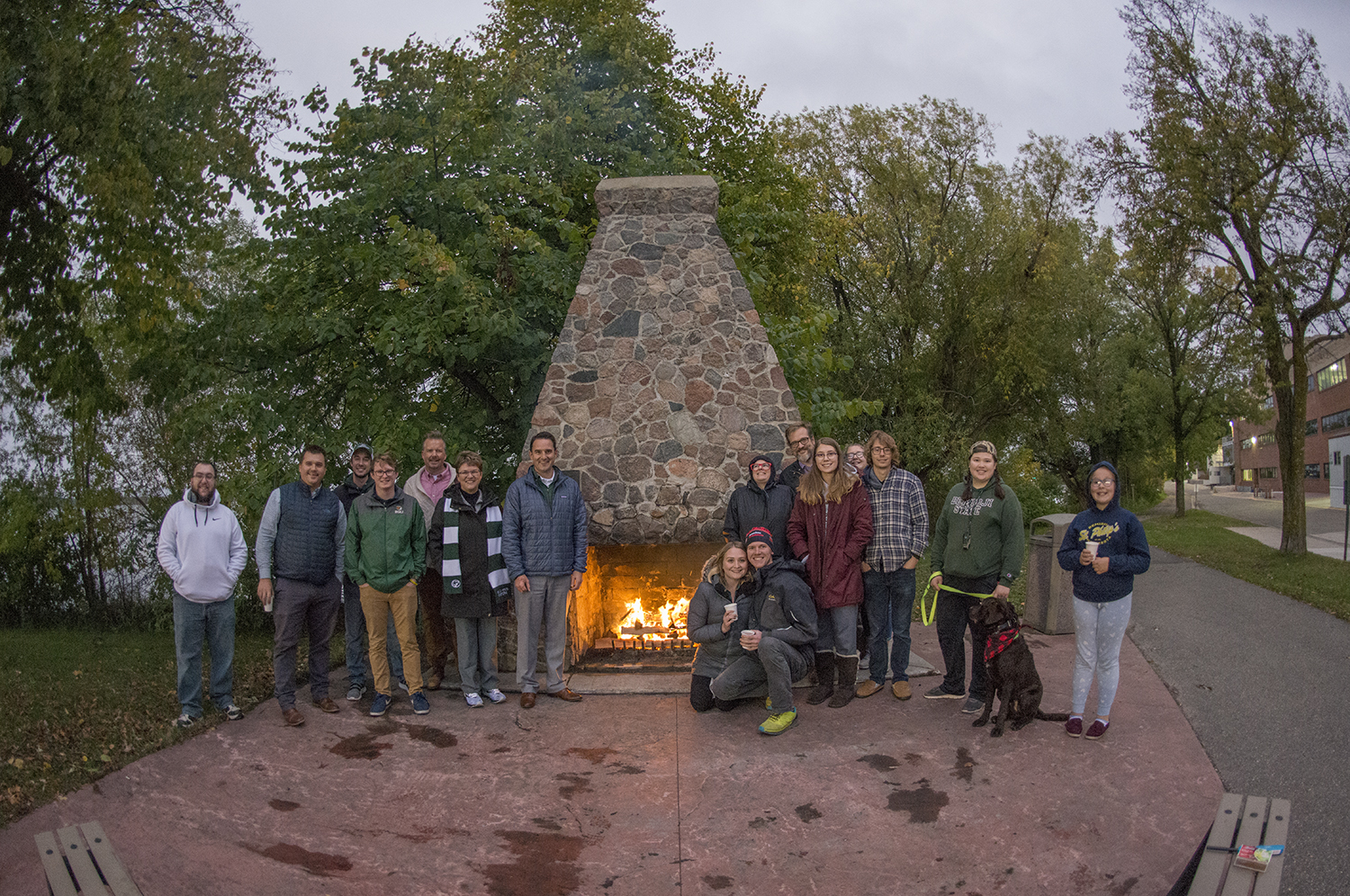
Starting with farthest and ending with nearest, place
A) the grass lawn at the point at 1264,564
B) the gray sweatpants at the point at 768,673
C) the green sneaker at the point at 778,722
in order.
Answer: the grass lawn at the point at 1264,564 → the gray sweatpants at the point at 768,673 → the green sneaker at the point at 778,722

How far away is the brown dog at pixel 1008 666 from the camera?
6.19 m

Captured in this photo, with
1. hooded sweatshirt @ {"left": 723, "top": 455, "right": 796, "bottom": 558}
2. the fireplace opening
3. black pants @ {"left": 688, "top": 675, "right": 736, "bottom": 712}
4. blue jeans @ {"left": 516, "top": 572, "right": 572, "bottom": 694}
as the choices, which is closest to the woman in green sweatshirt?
hooded sweatshirt @ {"left": 723, "top": 455, "right": 796, "bottom": 558}

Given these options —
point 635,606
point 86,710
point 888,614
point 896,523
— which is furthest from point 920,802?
point 86,710

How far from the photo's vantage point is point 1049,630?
922 centimetres

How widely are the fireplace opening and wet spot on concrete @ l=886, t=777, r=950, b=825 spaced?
3016 millimetres

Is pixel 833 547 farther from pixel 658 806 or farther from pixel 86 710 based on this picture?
pixel 86 710

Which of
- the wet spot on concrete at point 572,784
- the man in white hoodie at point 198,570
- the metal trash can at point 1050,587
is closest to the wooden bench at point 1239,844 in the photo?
the wet spot on concrete at point 572,784

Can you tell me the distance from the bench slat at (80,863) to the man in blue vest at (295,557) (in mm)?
2583

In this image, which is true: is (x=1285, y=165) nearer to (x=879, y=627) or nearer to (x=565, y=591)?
(x=879, y=627)

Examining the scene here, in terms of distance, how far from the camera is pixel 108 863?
3.98 m

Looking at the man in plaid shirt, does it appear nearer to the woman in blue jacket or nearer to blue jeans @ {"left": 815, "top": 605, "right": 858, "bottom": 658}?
blue jeans @ {"left": 815, "top": 605, "right": 858, "bottom": 658}

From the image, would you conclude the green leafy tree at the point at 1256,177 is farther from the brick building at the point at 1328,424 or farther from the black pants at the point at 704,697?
the brick building at the point at 1328,424

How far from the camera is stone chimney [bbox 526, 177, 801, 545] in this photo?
8133mm

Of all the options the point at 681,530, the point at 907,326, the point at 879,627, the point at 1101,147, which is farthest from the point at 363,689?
the point at 907,326
